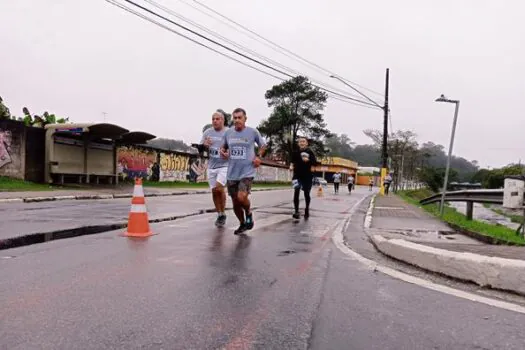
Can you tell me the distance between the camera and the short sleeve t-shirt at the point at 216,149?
846 cm

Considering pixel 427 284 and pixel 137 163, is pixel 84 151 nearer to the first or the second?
pixel 137 163

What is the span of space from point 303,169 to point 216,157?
10.9 ft

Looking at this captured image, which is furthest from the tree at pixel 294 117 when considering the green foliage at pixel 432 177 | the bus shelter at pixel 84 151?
the bus shelter at pixel 84 151

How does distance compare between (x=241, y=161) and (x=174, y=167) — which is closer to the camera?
(x=241, y=161)

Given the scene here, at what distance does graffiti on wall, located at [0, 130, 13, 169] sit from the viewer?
19375 mm

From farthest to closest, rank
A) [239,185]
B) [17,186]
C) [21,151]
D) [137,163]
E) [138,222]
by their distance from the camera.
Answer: [137,163]
[21,151]
[17,186]
[239,185]
[138,222]

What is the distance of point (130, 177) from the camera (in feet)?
93.2

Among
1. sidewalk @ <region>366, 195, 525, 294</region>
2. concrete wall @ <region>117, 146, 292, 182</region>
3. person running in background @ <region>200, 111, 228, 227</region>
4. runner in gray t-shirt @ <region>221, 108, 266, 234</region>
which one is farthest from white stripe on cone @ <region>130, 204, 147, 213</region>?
concrete wall @ <region>117, 146, 292, 182</region>

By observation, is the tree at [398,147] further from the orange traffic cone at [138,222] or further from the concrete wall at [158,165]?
the orange traffic cone at [138,222]

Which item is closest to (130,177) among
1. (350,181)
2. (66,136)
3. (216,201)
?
(66,136)

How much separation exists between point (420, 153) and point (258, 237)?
214 feet

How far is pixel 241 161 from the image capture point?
781cm

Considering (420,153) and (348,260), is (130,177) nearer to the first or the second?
(348,260)

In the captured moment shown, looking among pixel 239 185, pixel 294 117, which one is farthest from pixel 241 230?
pixel 294 117
